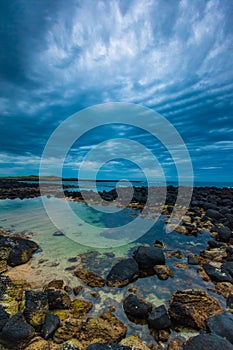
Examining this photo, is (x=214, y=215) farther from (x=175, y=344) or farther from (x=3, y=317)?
(x=3, y=317)

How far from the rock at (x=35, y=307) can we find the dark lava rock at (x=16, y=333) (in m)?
0.14

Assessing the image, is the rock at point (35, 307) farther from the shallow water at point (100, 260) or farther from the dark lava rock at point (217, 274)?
the dark lava rock at point (217, 274)

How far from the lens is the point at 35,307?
3053 millimetres

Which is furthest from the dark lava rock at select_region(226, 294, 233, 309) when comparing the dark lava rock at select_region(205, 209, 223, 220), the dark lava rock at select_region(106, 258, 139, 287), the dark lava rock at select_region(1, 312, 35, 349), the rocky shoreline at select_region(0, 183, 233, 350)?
the dark lava rock at select_region(205, 209, 223, 220)

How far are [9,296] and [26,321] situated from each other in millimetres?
715

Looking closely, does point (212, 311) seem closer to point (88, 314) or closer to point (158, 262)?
point (158, 262)

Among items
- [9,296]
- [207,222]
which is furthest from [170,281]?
[207,222]

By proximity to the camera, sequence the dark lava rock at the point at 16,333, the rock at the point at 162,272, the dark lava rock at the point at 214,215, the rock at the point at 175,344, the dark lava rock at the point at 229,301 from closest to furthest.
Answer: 1. the dark lava rock at the point at 16,333
2. the rock at the point at 175,344
3. the dark lava rock at the point at 229,301
4. the rock at the point at 162,272
5. the dark lava rock at the point at 214,215

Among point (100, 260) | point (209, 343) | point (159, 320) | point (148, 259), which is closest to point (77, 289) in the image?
point (100, 260)

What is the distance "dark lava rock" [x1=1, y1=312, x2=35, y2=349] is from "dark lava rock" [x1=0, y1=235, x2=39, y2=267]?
2.80 meters

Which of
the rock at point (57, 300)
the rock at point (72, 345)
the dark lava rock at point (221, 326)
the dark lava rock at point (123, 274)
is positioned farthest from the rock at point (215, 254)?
the rock at point (72, 345)

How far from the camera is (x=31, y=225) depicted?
945 cm

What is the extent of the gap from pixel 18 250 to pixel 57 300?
8.93 feet

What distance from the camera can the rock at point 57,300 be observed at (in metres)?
3.43
